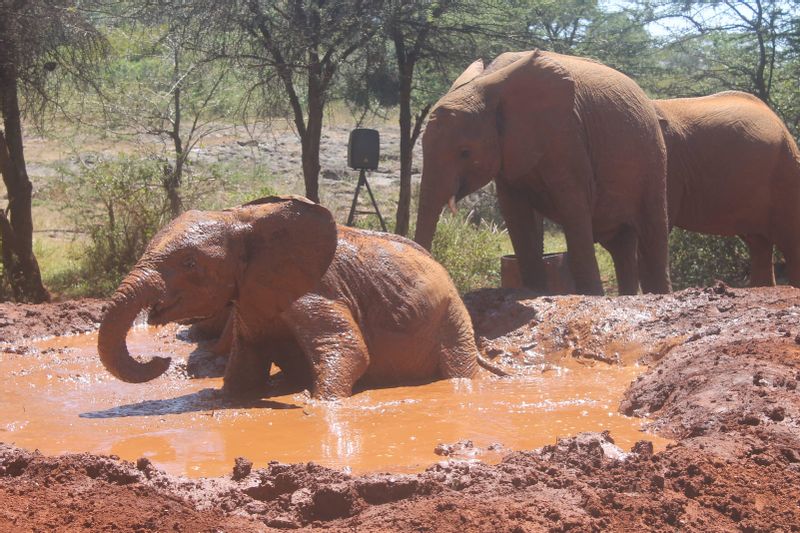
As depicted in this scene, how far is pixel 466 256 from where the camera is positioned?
14844mm

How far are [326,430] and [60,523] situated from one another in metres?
2.08

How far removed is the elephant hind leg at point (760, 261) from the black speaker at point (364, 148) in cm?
463

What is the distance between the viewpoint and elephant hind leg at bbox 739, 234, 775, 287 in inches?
547

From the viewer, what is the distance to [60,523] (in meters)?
4.15

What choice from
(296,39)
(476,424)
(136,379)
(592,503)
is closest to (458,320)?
(476,424)

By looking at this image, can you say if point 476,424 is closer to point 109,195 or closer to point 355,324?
point 355,324

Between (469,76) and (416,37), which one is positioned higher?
(416,37)

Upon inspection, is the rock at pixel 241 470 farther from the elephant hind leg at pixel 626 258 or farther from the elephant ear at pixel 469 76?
the elephant hind leg at pixel 626 258

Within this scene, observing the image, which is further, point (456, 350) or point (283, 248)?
point (456, 350)

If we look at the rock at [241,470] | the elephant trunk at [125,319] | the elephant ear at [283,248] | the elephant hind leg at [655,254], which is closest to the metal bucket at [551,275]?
the elephant hind leg at [655,254]

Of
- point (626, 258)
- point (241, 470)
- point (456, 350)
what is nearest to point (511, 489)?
point (241, 470)

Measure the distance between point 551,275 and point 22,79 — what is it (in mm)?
6410

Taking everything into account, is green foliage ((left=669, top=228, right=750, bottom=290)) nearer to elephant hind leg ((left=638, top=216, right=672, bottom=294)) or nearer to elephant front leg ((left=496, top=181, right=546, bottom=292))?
elephant hind leg ((left=638, top=216, right=672, bottom=294))

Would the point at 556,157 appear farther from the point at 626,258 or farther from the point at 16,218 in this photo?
the point at 16,218
